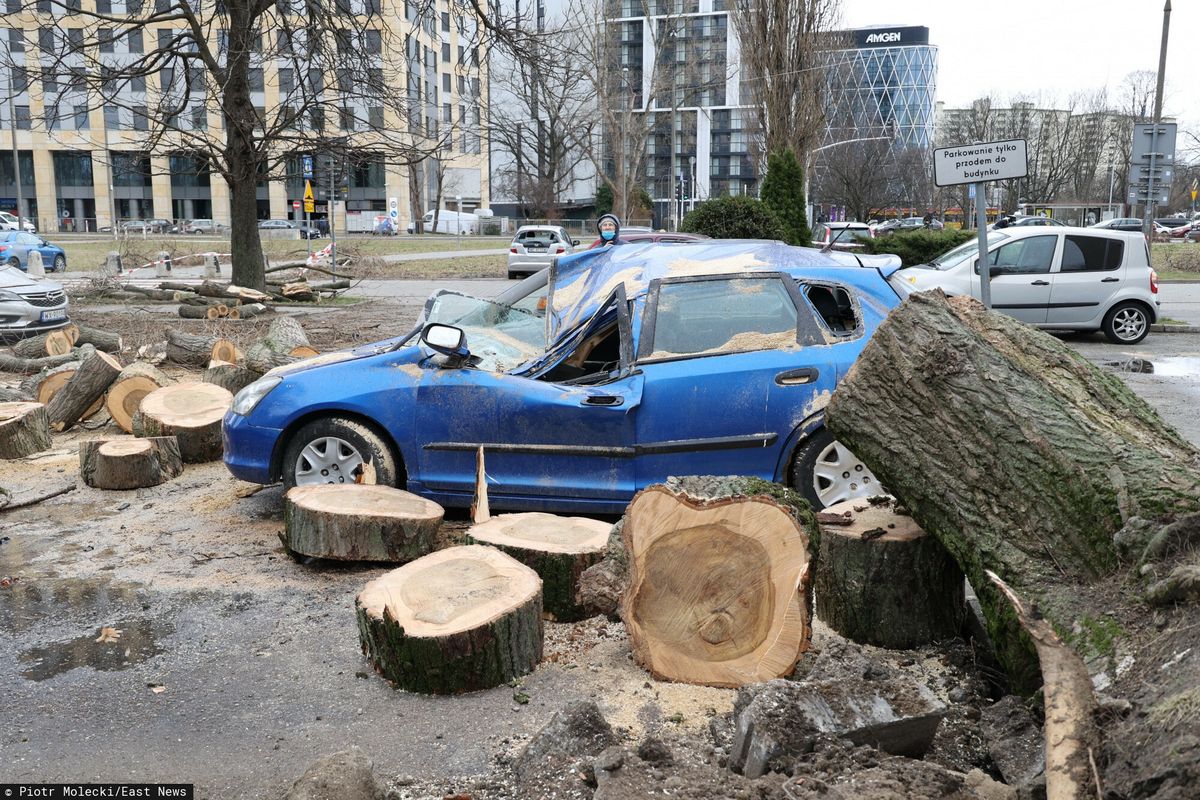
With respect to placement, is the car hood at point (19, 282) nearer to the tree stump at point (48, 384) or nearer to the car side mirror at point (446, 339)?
the tree stump at point (48, 384)

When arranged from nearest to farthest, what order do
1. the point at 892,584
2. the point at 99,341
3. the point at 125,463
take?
1. the point at 892,584
2. the point at 125,463
3. the point at 99,341

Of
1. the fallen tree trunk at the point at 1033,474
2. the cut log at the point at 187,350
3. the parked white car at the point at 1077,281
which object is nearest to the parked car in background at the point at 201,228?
the cut log at the point at 187,350

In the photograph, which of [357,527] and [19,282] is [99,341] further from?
[357,527]

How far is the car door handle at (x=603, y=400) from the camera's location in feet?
18.3

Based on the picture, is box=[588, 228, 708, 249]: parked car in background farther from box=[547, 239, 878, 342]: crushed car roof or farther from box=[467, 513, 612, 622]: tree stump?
box=[467, 513, 612, 622]: tree stump

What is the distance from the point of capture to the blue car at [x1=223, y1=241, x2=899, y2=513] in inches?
220

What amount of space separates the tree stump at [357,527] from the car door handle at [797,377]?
6.47 ft

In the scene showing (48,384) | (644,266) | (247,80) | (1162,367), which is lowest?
(1162,367)

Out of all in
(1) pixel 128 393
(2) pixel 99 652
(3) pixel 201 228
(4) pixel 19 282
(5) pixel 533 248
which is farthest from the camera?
(3) pixel 201 228

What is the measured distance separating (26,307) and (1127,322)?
15.5m

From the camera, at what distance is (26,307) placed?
540 inches

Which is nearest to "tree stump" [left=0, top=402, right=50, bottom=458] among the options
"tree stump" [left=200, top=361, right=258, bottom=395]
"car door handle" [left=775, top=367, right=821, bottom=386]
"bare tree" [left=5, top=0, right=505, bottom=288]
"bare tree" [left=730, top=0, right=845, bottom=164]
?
"tree stump" [left=200, top=361, right=258, bottom=395]

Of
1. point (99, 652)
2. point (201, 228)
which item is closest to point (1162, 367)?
point (99, 652)

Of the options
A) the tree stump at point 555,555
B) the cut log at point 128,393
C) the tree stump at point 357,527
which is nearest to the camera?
the tree stump at point 555,555
